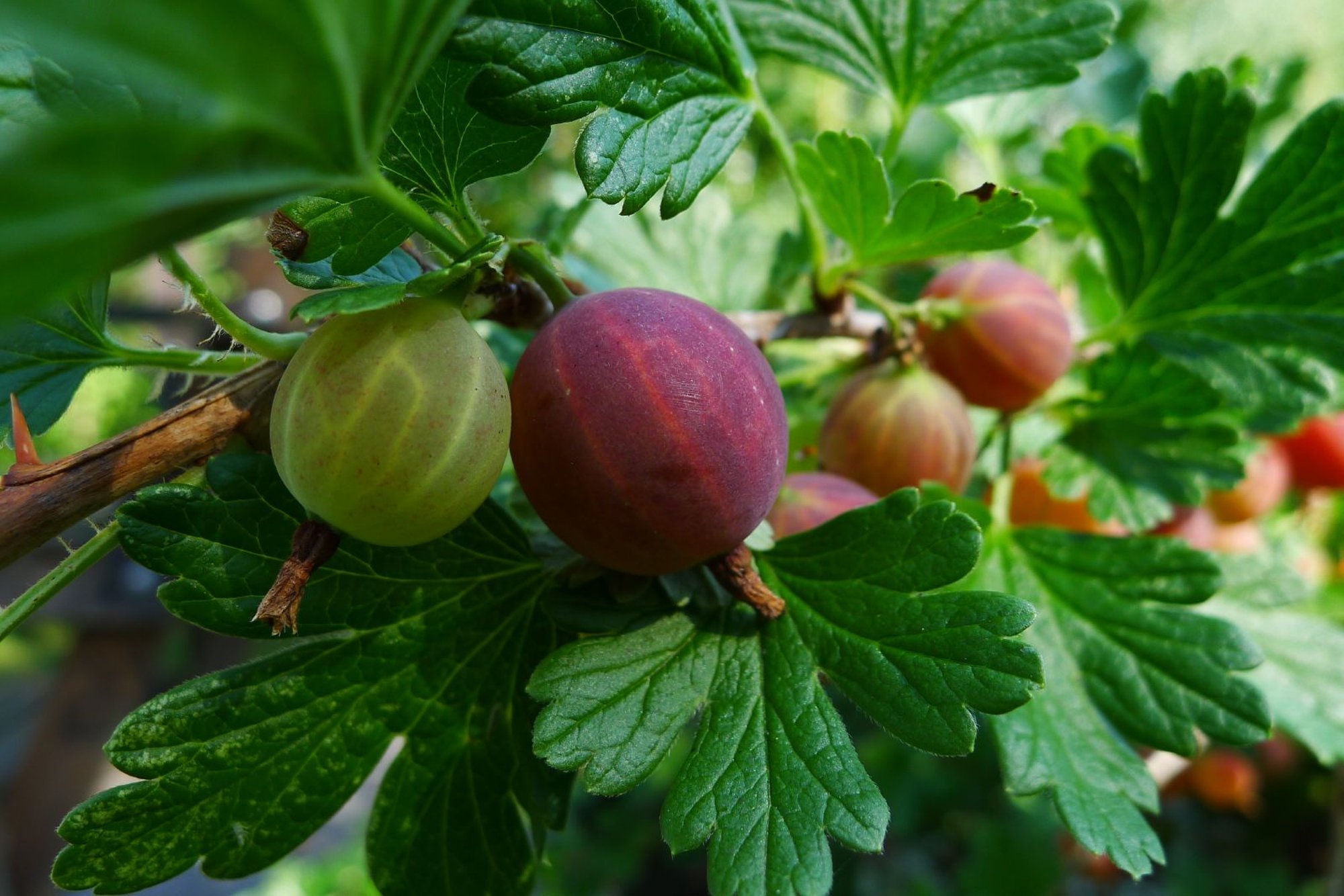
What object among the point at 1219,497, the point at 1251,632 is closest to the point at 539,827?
the point at 1251,632

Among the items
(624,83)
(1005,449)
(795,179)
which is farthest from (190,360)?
(1005,449)

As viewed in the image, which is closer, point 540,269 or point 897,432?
point 540,269

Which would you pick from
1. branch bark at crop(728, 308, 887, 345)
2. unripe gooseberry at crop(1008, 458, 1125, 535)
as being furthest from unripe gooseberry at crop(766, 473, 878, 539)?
unripe gooseberry at crop(1008, 458, 1125, 535)

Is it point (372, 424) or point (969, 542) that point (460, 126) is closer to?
point (372, 424)

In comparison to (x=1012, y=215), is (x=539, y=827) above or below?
below

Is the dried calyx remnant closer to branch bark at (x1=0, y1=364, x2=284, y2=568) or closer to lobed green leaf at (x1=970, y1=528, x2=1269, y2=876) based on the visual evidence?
branch bark at (x1=0, y1=364, x2=284, y2=568)

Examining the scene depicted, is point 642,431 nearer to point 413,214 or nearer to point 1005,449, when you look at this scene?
point 413,214
